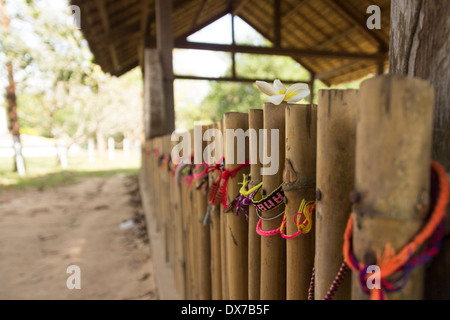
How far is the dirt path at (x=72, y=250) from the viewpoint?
2.81 metres

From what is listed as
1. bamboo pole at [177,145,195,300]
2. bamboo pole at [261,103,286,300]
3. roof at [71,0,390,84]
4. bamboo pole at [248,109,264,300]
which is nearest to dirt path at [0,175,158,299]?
bamboo pole at [177,145,195,300]

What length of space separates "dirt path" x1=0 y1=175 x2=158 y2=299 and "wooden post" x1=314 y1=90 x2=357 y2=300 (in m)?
2.31

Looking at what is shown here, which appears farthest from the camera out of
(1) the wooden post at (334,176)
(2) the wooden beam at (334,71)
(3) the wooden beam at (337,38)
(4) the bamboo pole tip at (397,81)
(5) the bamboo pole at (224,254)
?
(2) the wooden beam at (334,71)

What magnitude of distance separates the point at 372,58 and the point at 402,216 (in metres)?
7.87

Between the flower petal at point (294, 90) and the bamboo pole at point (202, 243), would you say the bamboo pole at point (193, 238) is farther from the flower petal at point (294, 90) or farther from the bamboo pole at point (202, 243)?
the flower petal at point (294, 90)

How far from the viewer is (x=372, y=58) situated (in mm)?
7137

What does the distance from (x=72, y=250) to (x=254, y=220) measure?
3570mm

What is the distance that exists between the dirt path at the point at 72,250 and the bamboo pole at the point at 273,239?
1966 mm

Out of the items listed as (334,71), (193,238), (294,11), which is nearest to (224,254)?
(193,238)

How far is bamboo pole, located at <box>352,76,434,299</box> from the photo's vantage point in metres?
0.42

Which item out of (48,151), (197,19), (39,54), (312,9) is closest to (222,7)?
(197,19)

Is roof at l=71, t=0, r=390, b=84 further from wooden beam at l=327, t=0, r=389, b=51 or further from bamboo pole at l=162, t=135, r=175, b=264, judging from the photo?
bamboo pole at l=162, t=135, r=175, b=264

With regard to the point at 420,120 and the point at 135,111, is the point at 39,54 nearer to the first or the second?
the point at 420,120

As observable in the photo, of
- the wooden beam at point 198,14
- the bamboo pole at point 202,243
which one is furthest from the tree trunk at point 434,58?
the wooden beam at point 198,14
